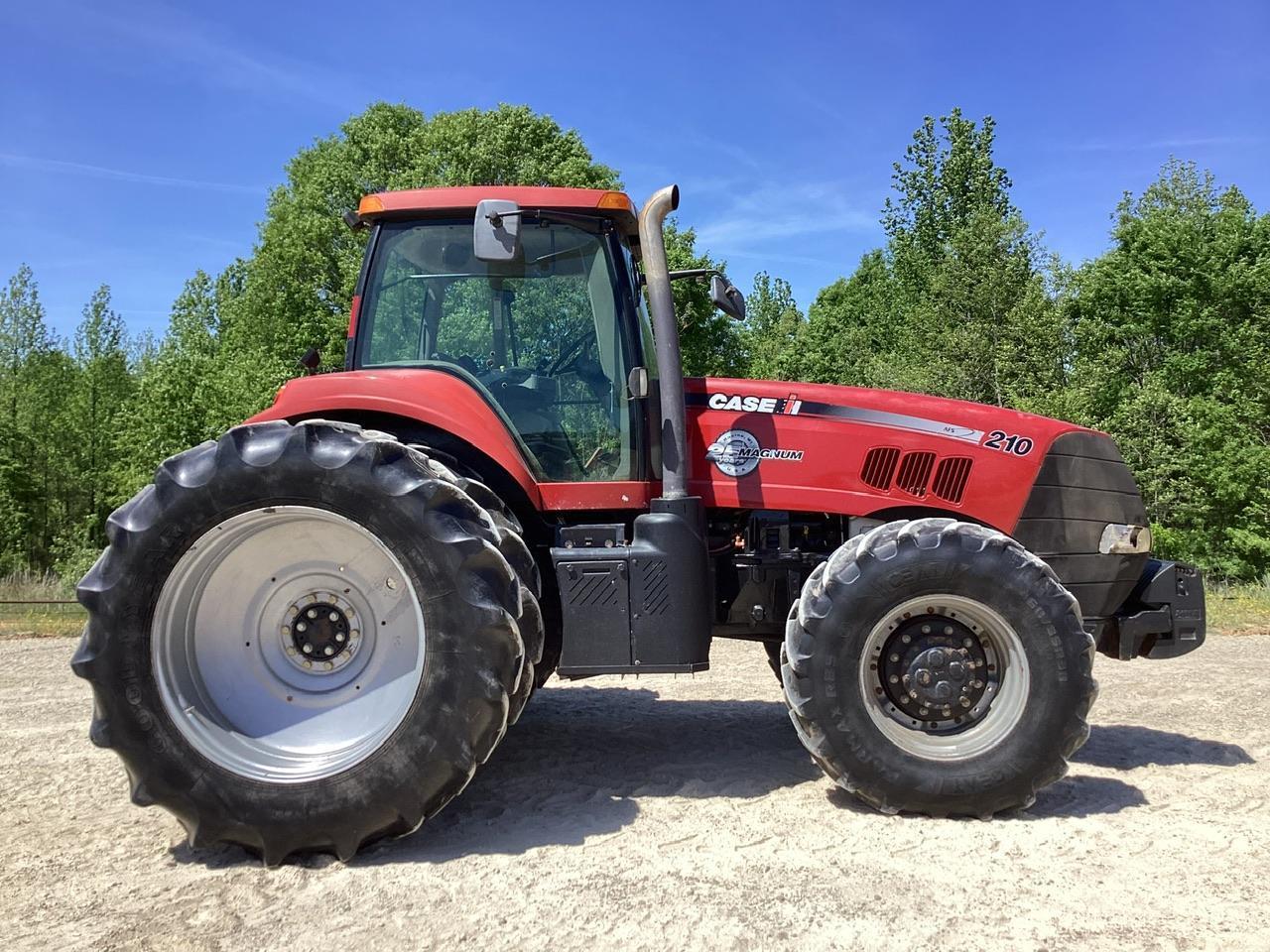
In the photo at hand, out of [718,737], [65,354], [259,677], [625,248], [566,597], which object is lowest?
[718,737]

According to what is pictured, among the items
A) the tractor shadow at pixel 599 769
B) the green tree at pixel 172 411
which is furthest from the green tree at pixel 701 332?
the tractor shadow at pixel 599 769

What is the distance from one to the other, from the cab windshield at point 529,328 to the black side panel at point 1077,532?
1.97 metres

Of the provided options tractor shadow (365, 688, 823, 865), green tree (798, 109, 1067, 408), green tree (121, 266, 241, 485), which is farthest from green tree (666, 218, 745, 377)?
tractor shadow (365, 688, 823, 865)

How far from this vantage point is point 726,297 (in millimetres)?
4754

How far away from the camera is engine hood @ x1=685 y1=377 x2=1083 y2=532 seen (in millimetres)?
4789

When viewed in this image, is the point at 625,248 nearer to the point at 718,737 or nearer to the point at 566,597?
the point at 566,597

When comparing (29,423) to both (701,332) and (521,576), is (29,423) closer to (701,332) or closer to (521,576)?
(701,332)

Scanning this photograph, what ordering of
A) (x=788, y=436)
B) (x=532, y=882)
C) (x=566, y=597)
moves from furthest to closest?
1. (x=788, y=436)
2. (x=566, y=597)
3. (x=532, y=882)

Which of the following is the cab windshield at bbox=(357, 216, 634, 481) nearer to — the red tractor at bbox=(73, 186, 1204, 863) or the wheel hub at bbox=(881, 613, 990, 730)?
the red tractor at bbox=(73, 186, 1204, 863)

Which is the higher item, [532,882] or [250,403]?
[250,403]

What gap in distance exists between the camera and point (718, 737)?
5641 mm

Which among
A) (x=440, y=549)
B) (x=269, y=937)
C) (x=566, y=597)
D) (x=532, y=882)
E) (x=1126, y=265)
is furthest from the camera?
(x=1126, y=265)

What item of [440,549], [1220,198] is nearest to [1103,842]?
[440,549]

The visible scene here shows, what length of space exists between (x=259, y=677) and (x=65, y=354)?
38602 mm
